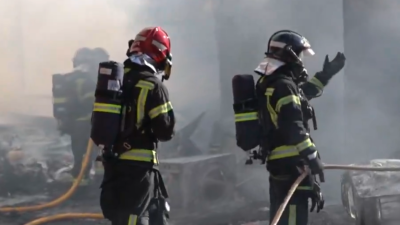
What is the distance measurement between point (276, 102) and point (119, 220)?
126 centimetres

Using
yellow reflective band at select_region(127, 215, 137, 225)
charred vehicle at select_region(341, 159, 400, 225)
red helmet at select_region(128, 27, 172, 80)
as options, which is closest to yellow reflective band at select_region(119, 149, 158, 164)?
yellow reflective band at select_region(127, 215, 137, 225)

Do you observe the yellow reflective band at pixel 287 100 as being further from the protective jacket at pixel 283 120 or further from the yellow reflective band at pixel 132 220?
the yellow reflective band at pixel 132 220

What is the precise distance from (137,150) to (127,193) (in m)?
0.26

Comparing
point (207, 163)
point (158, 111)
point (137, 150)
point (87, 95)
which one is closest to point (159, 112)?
point (158, 111)

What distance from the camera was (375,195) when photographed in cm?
465

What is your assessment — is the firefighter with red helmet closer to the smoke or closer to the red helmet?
the red helmet

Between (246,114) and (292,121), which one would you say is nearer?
(292,121)

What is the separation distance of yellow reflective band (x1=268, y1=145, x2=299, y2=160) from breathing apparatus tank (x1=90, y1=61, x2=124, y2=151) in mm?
1114

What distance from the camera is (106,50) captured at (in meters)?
8.61

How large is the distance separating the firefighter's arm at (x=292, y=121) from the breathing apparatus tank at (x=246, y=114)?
0.20m

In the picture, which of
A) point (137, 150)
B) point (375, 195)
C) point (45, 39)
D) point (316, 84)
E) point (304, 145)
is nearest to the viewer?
point (137, 150)

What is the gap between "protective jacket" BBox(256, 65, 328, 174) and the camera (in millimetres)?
3541

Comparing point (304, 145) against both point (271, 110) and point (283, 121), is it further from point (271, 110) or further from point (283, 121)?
point (271, 110)

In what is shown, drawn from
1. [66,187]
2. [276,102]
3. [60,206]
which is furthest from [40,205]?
[276,102]
